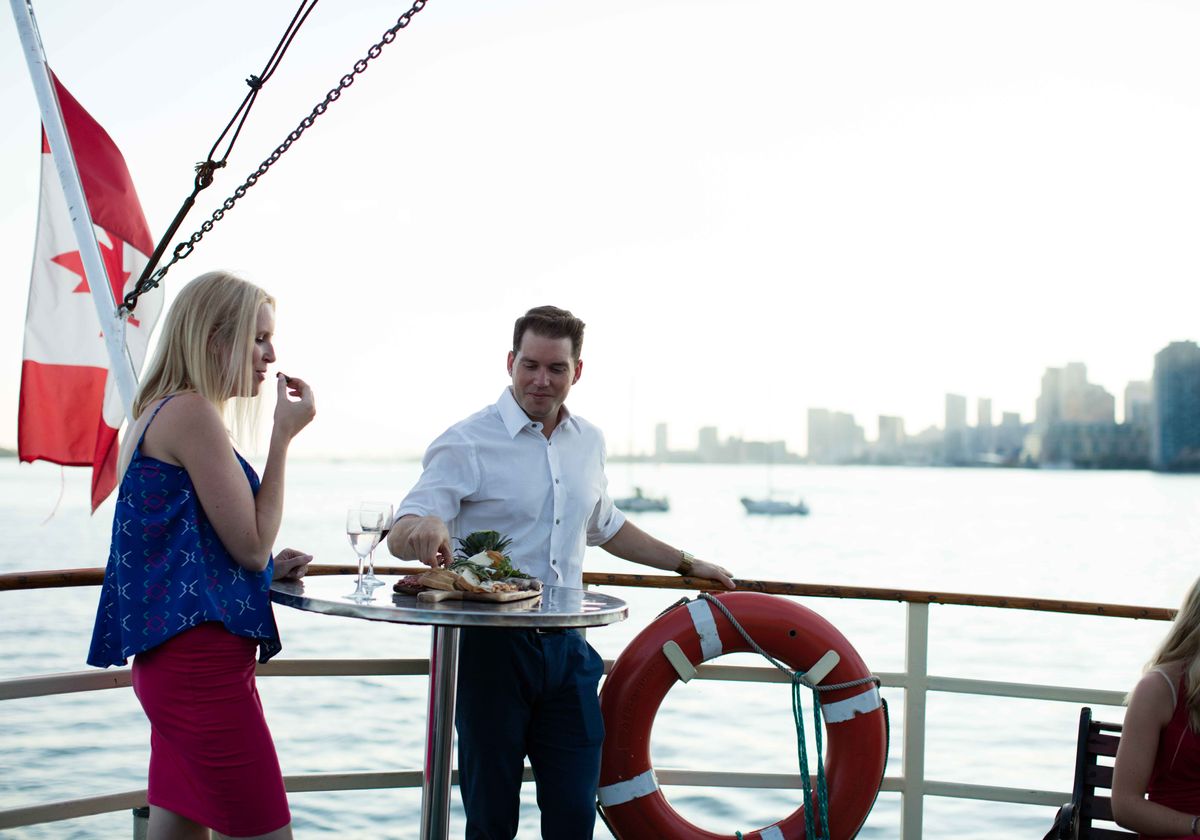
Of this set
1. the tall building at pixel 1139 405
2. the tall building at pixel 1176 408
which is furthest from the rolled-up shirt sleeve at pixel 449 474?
the tall building at pixel 1139 405

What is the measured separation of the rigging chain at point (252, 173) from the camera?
218cm

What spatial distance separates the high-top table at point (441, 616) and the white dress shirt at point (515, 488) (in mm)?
151

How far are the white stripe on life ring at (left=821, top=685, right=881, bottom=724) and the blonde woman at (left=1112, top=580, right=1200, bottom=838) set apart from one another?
0.58m

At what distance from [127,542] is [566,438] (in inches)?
35.5

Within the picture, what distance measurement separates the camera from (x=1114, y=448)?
147 feet

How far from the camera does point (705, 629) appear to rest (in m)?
2.39

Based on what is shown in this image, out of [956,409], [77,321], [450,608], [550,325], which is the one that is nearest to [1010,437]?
[956,409]

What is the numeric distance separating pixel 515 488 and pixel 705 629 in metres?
0.54

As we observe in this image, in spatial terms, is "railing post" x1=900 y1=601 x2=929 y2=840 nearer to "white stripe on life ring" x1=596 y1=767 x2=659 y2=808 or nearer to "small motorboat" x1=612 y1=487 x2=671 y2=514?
"white stripe on life ring" x1=596 y1=767 x2=659 y2=808

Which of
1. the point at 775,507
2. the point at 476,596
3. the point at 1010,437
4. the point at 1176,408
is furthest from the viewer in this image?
the point at 1010,437

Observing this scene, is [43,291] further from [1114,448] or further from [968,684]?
[1114,448]

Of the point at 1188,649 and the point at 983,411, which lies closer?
the point at 1188,649

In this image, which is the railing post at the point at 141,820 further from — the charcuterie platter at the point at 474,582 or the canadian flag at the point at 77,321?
the canadian flag at the point at 77,321

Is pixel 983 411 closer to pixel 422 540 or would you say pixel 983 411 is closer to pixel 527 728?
pixel 527 728
